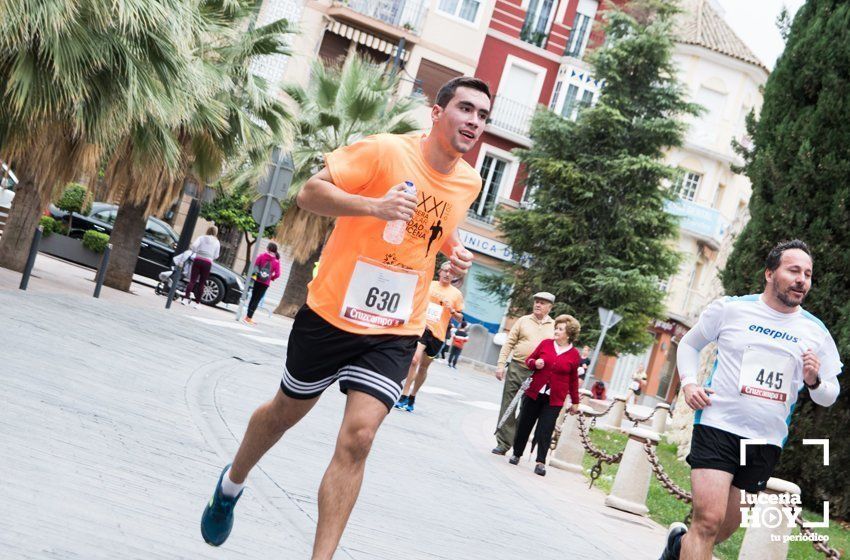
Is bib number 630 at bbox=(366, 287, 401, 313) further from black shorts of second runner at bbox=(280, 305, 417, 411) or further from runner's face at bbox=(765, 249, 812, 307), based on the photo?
runner's face at bbox=(765, 249, 812, 307)

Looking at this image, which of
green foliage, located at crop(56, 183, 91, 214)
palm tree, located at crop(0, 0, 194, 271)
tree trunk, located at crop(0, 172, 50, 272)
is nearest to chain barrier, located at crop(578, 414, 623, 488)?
palm tree, located at crop(0, 0, 194, 271)

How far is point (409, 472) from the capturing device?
10039mm

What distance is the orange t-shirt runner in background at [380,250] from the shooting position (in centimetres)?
501

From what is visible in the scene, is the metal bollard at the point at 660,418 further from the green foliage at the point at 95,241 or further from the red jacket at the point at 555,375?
the green foliage at the point at 95,241

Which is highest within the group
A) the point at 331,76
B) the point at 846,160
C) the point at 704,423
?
the point at 331,76

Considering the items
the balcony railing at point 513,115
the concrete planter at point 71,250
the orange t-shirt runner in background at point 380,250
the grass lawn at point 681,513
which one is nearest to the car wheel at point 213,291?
the concrete planter at point 71,250

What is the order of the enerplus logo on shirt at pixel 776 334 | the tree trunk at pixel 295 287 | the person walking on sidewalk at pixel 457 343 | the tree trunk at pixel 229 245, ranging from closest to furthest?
the enerplus logo on shirt at pixel 776 334, the tree trunk at pixel 295 287, the person walking on sidewalk at pixel 457 343, the tree trunk at pixel 229 245

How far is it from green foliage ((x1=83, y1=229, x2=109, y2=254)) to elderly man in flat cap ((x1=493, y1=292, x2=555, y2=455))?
1423 centimetres

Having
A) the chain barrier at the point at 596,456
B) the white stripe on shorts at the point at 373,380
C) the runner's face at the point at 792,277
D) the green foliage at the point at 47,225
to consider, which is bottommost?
the chain barrier at the point at 596,456

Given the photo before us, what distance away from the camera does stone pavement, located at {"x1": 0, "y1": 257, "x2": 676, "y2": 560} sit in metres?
5.36

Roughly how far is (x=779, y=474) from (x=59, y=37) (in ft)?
33.0

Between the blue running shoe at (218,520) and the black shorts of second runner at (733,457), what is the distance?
107 inches

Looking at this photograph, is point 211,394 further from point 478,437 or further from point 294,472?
point 478,437

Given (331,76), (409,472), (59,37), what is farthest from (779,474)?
(331,76)
